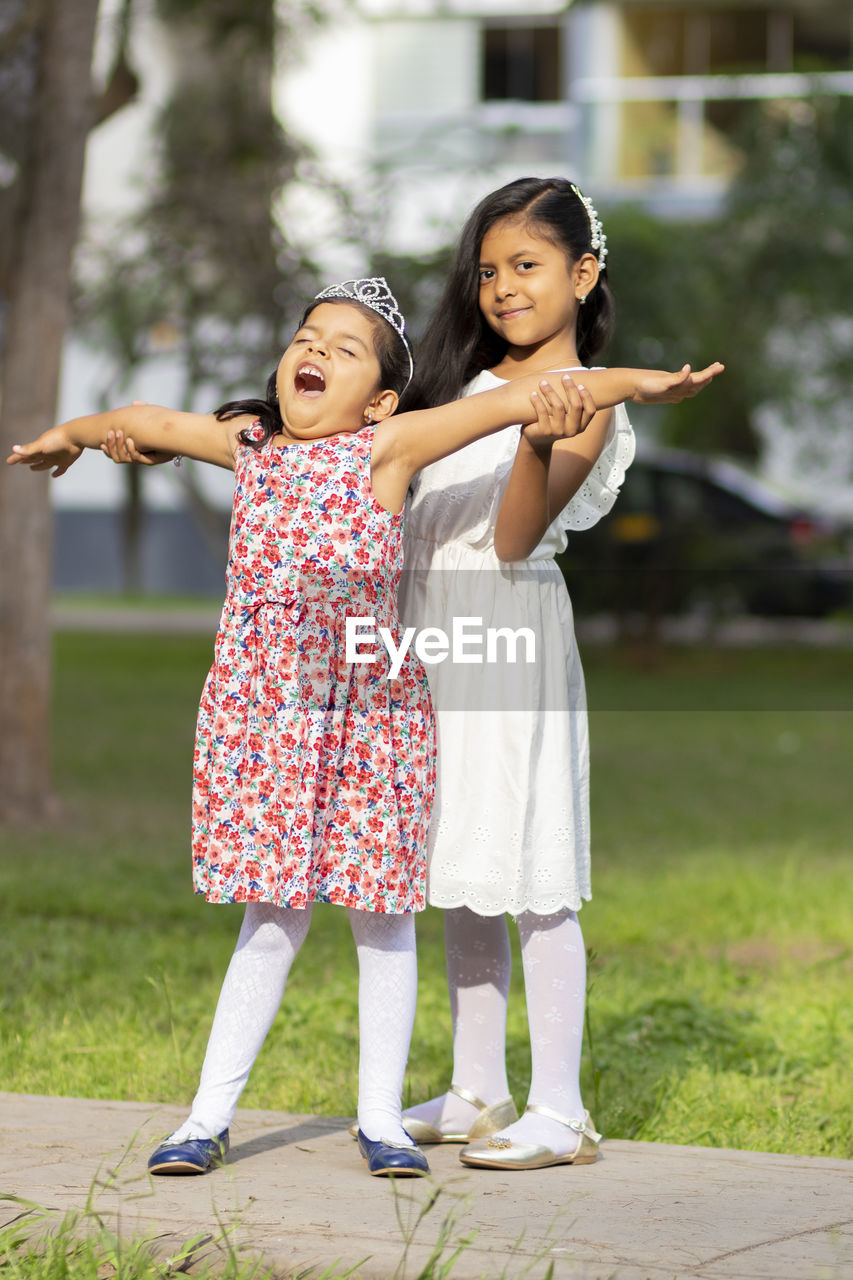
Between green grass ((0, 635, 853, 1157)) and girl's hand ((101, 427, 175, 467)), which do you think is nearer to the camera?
girl's hand ((101, 427, 175, 467))

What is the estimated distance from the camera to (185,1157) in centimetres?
280

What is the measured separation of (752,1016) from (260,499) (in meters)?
2.24

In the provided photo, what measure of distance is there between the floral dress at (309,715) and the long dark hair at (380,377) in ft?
0.25

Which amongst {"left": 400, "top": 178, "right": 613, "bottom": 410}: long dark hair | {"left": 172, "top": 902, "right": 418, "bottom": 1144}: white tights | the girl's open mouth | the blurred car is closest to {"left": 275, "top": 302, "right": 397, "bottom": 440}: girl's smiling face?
the girl's open mouth

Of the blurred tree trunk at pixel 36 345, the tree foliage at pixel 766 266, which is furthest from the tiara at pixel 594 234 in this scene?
the tree foliage at pixel 766 266

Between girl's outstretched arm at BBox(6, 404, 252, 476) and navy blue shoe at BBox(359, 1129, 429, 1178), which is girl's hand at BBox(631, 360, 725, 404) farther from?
navy blue shoe at BBox(359, 1129, 429, 1178)

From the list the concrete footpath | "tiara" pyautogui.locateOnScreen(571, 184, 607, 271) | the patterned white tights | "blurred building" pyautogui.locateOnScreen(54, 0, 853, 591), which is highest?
"blurred building" pyautogui.locateOnScreen(54, 0, 853, 591)

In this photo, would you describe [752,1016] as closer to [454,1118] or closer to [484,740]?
[454,1118]

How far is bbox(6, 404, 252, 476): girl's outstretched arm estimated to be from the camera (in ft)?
10.1

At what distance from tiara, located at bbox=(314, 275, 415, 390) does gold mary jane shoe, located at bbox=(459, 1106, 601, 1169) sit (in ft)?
4.40

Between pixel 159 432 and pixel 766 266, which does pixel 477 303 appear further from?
pixel 766 266

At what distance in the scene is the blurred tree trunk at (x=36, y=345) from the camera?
7180 millimetres

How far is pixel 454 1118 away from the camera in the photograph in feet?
10.5

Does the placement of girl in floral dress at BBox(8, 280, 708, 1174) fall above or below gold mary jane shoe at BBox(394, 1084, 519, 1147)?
above
